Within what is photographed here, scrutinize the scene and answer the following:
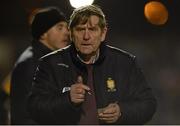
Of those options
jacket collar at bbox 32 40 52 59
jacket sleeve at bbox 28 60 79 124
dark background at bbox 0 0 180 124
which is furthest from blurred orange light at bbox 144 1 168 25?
jacket sleeve at bbox 28 60 79 124

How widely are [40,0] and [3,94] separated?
0.90 m

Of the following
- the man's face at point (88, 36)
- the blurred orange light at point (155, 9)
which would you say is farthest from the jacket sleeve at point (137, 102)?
the blurred orange light at point (155, 9)

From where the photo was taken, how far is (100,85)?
5.40 feet

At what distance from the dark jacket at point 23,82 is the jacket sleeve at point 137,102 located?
45 cm

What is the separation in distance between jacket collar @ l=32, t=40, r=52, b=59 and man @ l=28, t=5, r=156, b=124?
29cm

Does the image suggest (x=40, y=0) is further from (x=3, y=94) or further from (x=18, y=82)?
(x=18, y=82)

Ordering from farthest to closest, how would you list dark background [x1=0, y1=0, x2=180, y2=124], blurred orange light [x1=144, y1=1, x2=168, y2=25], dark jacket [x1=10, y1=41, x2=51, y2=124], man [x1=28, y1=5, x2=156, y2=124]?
dark background [x1=0, y1=0, x2=180, y2=124], blurred orange light [x1=144, y1=1, x2=168, y2=25], dark jacket [x1=10, y1=41, x2=51, y2=124], man [x1=28, y1=5, x2=156, y2=124]

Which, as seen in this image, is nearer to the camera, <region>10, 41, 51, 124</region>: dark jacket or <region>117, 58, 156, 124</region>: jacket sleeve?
<region>117, 58, 156, 124</region>: jacket sleeve

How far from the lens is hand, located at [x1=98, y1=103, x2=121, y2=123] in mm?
1548

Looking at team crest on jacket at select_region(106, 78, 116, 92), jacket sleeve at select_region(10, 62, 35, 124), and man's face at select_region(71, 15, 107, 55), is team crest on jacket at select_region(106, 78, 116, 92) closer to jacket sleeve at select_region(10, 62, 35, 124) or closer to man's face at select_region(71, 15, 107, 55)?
man's face at select_region(71, 15, 107, 55)

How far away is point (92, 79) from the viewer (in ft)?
5.40

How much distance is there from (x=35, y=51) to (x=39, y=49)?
0.06 feet

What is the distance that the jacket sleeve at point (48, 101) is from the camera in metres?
1.58

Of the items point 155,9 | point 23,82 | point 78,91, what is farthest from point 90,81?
point 155,9
